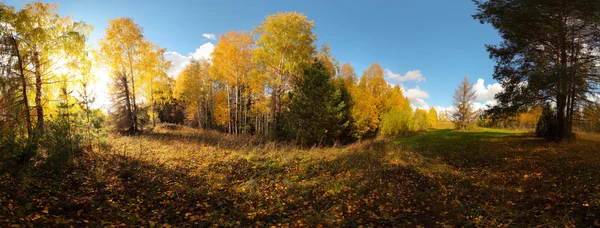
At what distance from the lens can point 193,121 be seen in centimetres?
3391

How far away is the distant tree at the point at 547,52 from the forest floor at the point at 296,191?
11.3 ft

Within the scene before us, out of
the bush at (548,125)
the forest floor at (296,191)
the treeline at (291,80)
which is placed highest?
the treeline at (291,80)

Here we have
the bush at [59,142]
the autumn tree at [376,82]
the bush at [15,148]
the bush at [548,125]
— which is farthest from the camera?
the autumn tree at [376,82]

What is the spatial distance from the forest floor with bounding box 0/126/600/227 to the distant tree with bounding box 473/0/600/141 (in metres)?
3.46

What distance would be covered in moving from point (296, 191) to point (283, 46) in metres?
12.4

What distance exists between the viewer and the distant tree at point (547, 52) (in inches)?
455

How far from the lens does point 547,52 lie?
13898 mm

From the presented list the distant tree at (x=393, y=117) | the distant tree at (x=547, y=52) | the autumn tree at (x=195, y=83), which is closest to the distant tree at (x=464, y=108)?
the distant tree at (x=393, y=117)

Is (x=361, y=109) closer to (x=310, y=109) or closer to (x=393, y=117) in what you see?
(x=393, y=117)

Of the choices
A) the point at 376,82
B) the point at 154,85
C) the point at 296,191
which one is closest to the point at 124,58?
the point at 154,85

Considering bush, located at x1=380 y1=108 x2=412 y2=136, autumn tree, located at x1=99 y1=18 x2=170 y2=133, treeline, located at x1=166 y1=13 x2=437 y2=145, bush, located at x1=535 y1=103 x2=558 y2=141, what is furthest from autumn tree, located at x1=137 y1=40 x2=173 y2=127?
bush, located at x1=535 y1=103 x2=558 y2=141

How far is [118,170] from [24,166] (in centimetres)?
203

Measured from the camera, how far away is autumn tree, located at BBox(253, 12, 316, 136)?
17.1 m

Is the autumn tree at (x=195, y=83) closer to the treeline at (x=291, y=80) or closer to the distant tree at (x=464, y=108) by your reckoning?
the treeline at (x=291, y=80)
